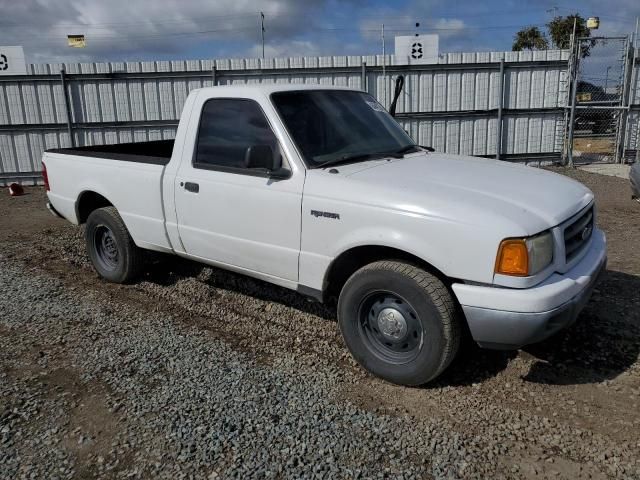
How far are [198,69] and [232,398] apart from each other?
10.4 metres

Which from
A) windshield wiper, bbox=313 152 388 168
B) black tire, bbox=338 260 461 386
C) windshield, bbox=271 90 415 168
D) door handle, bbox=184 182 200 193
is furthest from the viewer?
door handle, bbox=184 182 200 193

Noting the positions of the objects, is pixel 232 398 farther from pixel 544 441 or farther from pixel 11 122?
pixel 11 122

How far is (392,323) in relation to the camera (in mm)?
3498

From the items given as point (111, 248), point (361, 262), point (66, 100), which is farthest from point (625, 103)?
point (66, 100)

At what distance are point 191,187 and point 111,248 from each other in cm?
178

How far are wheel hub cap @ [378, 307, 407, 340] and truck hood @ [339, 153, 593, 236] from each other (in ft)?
2.26

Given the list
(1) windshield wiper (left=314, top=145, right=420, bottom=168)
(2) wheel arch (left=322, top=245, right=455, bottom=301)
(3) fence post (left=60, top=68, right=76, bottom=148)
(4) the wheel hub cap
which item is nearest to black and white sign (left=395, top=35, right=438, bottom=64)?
(3) fence post (left=60, top=68, right=76, bottom=148)

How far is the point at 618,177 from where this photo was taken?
11.4m

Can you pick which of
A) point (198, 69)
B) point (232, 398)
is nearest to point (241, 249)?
point (232, 398)

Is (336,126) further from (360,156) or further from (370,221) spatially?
(370,221)

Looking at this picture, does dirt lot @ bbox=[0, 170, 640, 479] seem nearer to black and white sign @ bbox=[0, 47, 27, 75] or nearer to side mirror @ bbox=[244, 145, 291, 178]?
side mirror @ bbox=[244, 145, 291, 178]

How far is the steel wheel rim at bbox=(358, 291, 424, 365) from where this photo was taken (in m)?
3.44

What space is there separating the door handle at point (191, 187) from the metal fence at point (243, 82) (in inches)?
331

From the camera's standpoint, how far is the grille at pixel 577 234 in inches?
132
